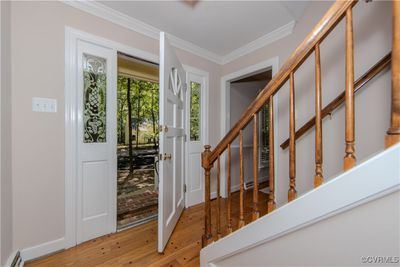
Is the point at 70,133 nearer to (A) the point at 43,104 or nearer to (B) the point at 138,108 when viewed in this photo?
(A) the point at 43,104

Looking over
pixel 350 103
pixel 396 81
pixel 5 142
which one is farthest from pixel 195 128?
pixel 396 81

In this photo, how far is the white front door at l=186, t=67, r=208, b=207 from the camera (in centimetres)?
278

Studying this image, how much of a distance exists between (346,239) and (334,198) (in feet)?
0.50

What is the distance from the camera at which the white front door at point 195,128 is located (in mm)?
2779

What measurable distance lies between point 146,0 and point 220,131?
2032mm

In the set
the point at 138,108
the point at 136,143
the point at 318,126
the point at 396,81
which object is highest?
the point at 138,108

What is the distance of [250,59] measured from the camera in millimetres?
2729

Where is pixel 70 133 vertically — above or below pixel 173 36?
below

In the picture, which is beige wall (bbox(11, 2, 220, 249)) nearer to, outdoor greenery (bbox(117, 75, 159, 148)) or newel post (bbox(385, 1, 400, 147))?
newel post (bbox(385, 1, 400, 147))

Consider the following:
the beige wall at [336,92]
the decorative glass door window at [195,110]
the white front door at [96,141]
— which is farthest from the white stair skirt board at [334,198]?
the decorative glass door window at [195,110]

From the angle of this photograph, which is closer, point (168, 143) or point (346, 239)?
point (346, 239)

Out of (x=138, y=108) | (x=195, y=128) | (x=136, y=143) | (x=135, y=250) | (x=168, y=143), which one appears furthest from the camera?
(x=138, y=108)

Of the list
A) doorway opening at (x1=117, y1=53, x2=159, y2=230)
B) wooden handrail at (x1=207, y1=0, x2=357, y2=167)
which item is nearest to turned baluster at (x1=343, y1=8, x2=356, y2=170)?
wooden handrail at (x1=207, y1=0, x2=357, y2=167)

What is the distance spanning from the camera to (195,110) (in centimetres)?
291
